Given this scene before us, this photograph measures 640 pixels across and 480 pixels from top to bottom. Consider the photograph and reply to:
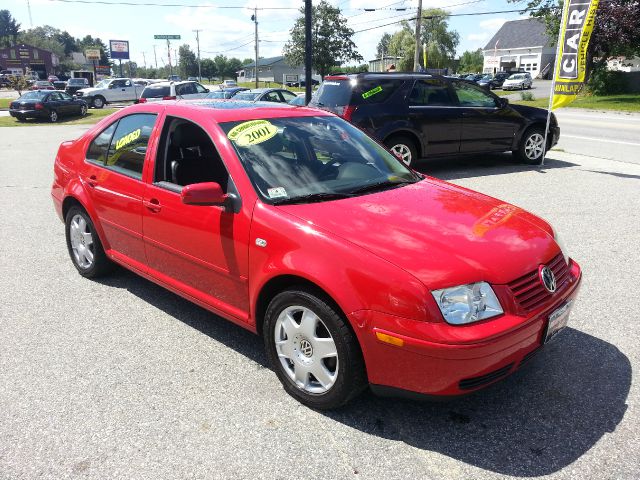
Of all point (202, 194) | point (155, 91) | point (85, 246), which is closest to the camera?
point (202, 194)

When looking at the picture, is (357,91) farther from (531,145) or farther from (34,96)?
(34,96)

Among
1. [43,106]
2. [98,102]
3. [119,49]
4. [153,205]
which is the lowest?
[98,102]

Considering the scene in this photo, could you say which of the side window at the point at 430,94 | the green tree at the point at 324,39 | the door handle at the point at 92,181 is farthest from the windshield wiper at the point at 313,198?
the green tree at the point at 324,39

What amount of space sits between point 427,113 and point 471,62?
280 feet

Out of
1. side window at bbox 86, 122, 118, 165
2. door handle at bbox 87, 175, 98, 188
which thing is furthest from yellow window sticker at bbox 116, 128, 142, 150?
door handle at bbox 87, 175, 98, 188

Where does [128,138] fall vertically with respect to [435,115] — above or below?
above

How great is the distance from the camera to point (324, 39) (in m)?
50.8

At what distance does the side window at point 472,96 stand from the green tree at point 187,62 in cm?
12504

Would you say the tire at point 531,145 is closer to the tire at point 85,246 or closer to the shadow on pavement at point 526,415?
the shadow on pavement at point 526,415

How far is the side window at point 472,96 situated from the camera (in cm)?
988

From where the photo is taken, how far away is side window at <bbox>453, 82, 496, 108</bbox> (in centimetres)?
988

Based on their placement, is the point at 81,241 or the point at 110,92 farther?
the point at 110,92

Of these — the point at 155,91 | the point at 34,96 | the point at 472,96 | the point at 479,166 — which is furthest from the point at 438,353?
the point at 34,96

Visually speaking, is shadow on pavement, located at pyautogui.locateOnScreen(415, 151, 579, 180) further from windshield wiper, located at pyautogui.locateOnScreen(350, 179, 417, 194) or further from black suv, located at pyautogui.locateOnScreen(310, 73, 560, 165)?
windshield wiper, located at pyautogui.locateOnScreen(350, 179, 417, 194)
